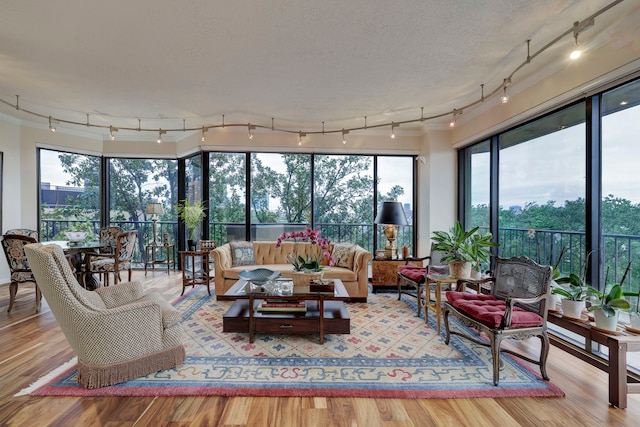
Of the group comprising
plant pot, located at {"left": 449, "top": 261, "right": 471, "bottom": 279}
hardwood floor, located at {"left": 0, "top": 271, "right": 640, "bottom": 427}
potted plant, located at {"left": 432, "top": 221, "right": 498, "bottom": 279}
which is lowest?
hardwood floor, located at {"left": 0, "top": 271, "right": 640, "bottom": 427}

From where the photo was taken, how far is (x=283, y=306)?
10.1 feet

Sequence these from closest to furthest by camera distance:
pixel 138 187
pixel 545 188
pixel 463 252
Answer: pixel 463 252, pixel 545 188, pixel 138 187

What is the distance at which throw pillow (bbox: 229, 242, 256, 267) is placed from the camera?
14.9ft

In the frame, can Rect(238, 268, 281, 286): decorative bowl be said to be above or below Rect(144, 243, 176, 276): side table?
above

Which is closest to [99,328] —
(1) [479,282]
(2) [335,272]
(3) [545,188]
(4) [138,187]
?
(2) [335,272]

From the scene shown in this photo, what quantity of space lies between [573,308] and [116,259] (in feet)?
18.4

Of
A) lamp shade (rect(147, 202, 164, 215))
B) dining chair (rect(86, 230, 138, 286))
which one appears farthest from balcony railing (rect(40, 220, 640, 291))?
dining chair (rect(86, 230, 138, 286))

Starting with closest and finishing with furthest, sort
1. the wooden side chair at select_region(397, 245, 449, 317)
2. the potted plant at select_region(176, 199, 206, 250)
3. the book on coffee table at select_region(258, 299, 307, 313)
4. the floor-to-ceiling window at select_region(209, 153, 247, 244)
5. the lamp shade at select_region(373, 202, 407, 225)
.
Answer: the book on coffee table at select_region(258, 299, 307, 313)
the wooden side chair at select_region(397, 245, 449, 317)
the lamp shade at select_region(373, 202, 407, 225)
the potted plant at select_region(176, 199, 206, 250)
the floor-to-ceiling window at select_region(209, 153, 247, 244)

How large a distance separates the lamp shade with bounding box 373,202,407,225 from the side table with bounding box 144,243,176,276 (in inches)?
168

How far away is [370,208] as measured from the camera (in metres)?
5.61

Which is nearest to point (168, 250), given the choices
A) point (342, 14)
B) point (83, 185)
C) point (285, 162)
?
point (83, 185)

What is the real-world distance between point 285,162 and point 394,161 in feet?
6.96

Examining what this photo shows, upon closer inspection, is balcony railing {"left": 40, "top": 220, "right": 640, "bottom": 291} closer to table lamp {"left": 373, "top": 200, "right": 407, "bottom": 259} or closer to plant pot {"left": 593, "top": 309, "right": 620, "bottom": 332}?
plant pot {"left": 593, "top": 309, "right": 620, "bottom": 332}

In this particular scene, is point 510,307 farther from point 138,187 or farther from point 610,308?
point 138,187
